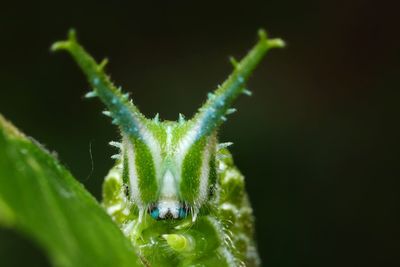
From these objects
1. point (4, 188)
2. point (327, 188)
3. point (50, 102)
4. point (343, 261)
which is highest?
point (50, 102)

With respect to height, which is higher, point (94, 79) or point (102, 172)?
point (102, 172)

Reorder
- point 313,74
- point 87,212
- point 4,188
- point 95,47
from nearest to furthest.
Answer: point 4,188, point 87,212, point 95,47, point 313,74

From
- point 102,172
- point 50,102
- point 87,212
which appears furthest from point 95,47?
point 87,212

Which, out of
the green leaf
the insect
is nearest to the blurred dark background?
the insect

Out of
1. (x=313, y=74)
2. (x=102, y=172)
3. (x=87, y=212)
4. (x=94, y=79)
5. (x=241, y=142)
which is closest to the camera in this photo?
(x=87, y=212)

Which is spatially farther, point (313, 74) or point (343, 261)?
point (313, 74)

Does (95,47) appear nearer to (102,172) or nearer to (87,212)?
(102,172)

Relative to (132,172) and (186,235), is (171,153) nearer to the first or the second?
(132,172)
